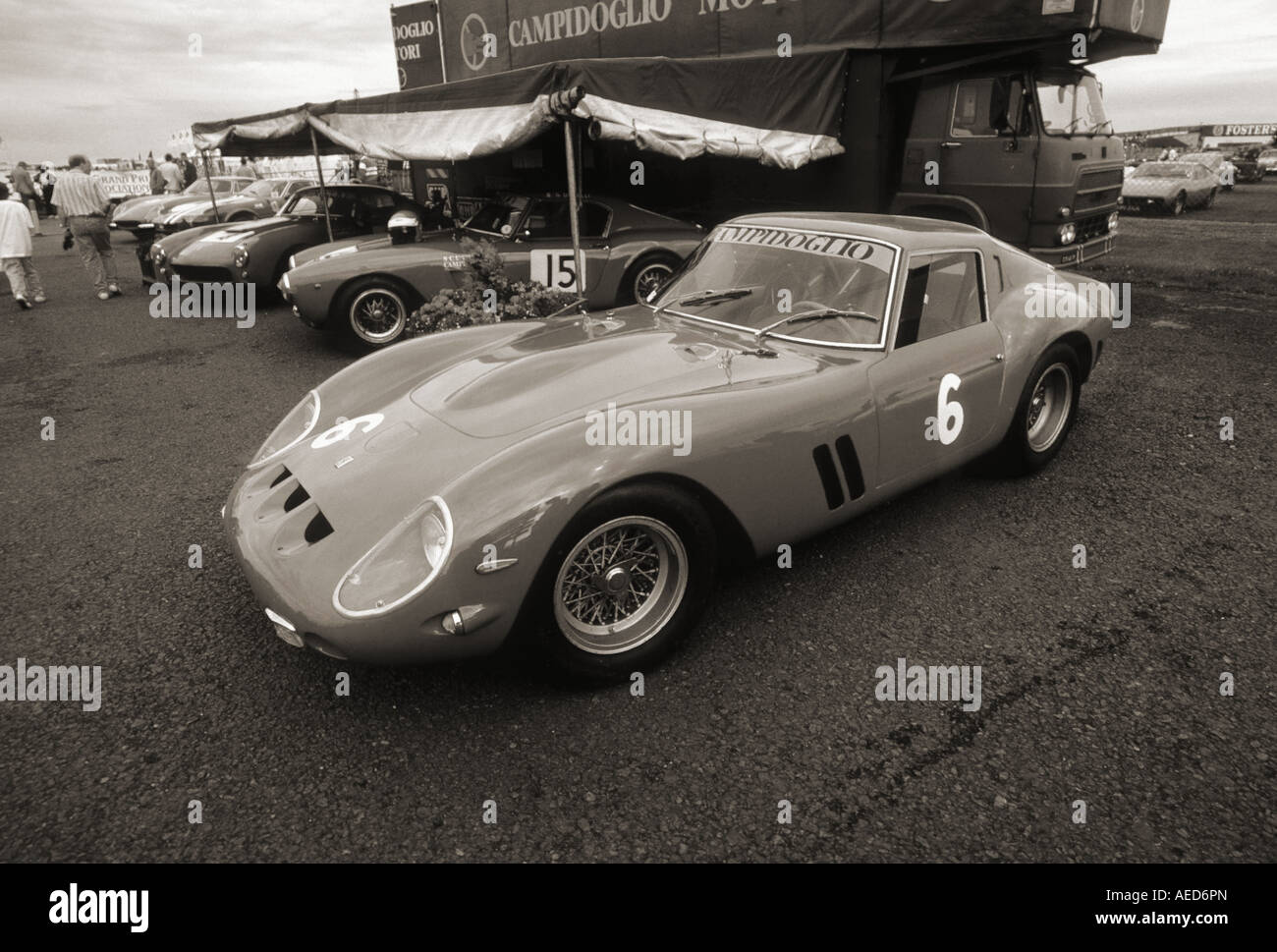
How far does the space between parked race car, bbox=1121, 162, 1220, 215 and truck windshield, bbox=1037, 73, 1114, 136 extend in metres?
13.7

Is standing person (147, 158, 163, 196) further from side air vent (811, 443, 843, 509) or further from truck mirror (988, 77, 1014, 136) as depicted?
side air vent (811, 443, 843, 509)

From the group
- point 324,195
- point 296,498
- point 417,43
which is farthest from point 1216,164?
point 296,498

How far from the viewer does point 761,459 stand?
255cm

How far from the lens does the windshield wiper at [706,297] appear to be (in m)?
3.44

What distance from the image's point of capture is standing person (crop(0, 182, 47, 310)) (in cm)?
865

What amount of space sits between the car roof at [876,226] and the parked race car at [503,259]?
11.4 ft

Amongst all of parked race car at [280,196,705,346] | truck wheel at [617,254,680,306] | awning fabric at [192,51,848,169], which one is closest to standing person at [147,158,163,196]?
awning fabric at [192,51,848,169]

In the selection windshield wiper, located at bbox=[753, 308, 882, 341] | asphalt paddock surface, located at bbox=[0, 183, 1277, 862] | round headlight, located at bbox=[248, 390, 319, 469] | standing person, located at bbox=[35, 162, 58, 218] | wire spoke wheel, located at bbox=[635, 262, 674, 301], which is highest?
standing person, located at bbox=[35, 162, 58, 218]

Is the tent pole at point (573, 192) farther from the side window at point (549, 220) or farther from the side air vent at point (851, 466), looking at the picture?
the side air vent at point (851, 466)

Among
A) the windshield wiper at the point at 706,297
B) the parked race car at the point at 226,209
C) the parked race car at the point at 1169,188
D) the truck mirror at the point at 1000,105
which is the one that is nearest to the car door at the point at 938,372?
the windshield wiper at the point at 706,297

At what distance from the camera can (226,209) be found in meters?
13.8

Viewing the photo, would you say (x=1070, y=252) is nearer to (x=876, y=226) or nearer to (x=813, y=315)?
(x=876, y=226)
